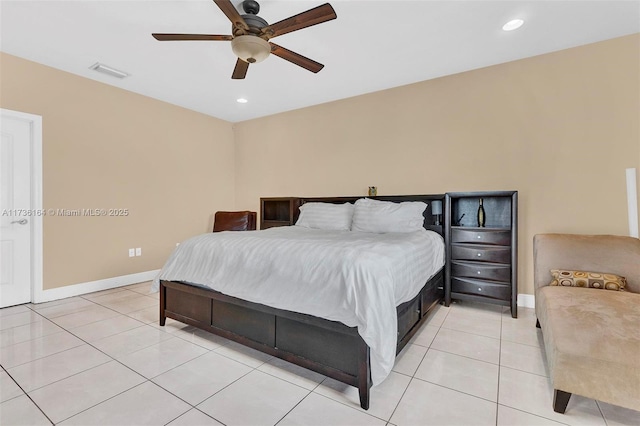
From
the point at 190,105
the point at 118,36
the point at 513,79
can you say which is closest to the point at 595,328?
the point at 513,79

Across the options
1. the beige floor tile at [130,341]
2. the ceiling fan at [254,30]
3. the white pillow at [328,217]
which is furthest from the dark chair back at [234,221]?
the ceiling fan at [254,30]

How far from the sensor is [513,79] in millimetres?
3186

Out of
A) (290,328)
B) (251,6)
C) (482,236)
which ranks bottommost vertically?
(290,328)

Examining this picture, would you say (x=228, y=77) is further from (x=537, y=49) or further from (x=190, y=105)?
(x=537, y=49)

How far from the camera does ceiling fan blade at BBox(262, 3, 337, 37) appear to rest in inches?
74.5

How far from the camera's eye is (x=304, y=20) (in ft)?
6.56

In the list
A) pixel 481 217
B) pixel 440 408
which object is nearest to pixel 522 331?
pixel 481 217

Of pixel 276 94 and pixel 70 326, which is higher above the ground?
pixel 276 94

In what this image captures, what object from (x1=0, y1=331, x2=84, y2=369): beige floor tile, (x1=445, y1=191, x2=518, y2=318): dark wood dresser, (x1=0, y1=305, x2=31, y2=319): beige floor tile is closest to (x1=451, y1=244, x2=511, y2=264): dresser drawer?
(x1=445, y1=191, x2=518, y2=318): dark wood dresser

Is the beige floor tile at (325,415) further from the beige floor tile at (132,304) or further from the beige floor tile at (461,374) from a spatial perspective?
the beige floor tile at (132,304)

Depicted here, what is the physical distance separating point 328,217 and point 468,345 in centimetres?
197

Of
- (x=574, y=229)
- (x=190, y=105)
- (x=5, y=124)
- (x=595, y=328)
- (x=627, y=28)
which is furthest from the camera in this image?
(x=190, y=105)

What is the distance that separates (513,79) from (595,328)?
273 centimetres

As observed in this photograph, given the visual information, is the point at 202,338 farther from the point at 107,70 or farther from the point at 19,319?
the point at 107,70
